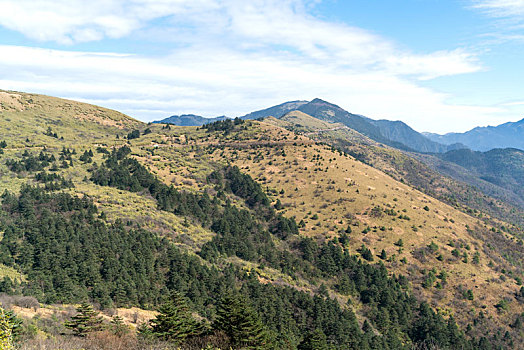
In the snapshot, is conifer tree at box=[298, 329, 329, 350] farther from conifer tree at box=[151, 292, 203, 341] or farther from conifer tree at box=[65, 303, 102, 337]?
conifer tree at box=[65, 303, 102, 337]

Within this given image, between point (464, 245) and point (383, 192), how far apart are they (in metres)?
32.2

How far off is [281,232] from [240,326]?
65.6m

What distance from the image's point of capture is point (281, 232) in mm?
95625

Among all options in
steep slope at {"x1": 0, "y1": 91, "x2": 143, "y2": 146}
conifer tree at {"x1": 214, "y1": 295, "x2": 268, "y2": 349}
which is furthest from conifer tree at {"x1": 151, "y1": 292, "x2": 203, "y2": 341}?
steep slope at {"x1": 0, "y1": 91, "x2": 143, "y2": 146}

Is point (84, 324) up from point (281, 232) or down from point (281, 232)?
up

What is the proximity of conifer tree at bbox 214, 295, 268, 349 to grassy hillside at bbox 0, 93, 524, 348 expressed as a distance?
68.2ft

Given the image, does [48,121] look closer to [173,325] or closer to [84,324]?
[84,324]

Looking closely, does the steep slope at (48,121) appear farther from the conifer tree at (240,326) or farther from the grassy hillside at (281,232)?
the conifer tree at (240,326)

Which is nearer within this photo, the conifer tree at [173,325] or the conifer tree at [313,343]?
the conifer tree at [173,325]

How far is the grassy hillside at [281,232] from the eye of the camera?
2375 inches

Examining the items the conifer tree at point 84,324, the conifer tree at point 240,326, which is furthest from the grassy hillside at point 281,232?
the conifer tree at point 240,326

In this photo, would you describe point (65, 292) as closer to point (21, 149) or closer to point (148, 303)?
point (148, 303)

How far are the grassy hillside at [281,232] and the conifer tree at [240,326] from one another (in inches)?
818

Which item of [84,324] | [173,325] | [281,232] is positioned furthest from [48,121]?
[173,325]
